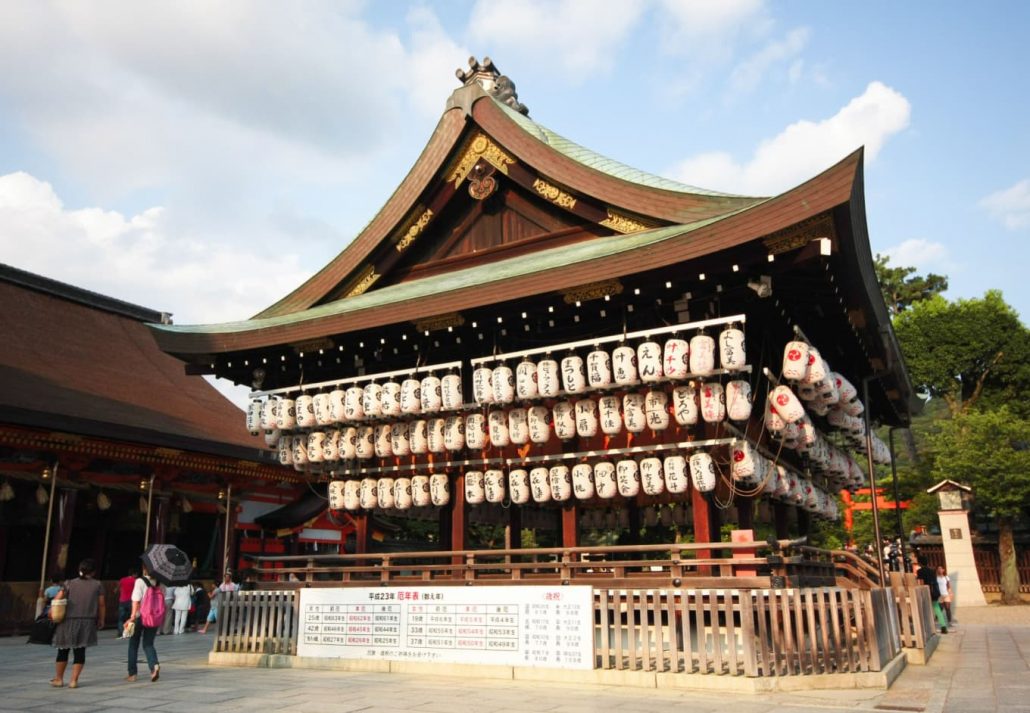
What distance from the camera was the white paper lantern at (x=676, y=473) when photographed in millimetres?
11414

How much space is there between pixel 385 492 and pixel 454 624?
3.58 meters

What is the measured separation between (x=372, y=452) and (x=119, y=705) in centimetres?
629

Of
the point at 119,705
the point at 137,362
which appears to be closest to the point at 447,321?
the point at 119,705

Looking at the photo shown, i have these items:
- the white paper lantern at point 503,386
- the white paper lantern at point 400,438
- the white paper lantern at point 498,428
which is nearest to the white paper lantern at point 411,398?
the white paper lantern at point 400,438

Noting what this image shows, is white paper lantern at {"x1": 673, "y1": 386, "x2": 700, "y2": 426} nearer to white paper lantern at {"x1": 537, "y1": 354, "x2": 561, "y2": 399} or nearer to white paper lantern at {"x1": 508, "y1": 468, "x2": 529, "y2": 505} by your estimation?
white paper lantern at {"x1": 537, "y1": 354, "x2": 561, "y2": 399}

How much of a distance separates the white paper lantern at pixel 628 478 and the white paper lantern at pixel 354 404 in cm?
527

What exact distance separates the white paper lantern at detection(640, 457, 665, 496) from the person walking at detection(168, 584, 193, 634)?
16.0 m

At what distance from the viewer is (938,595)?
20672 mm

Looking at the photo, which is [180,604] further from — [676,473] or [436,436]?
[676,473]

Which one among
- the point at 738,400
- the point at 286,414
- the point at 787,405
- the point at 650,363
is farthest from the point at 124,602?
the point at 787,405

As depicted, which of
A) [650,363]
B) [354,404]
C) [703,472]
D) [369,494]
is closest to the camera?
[703,472]

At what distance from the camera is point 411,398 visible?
13953 mm

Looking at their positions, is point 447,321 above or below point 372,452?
above

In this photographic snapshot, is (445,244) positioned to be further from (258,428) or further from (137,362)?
(137,362)
